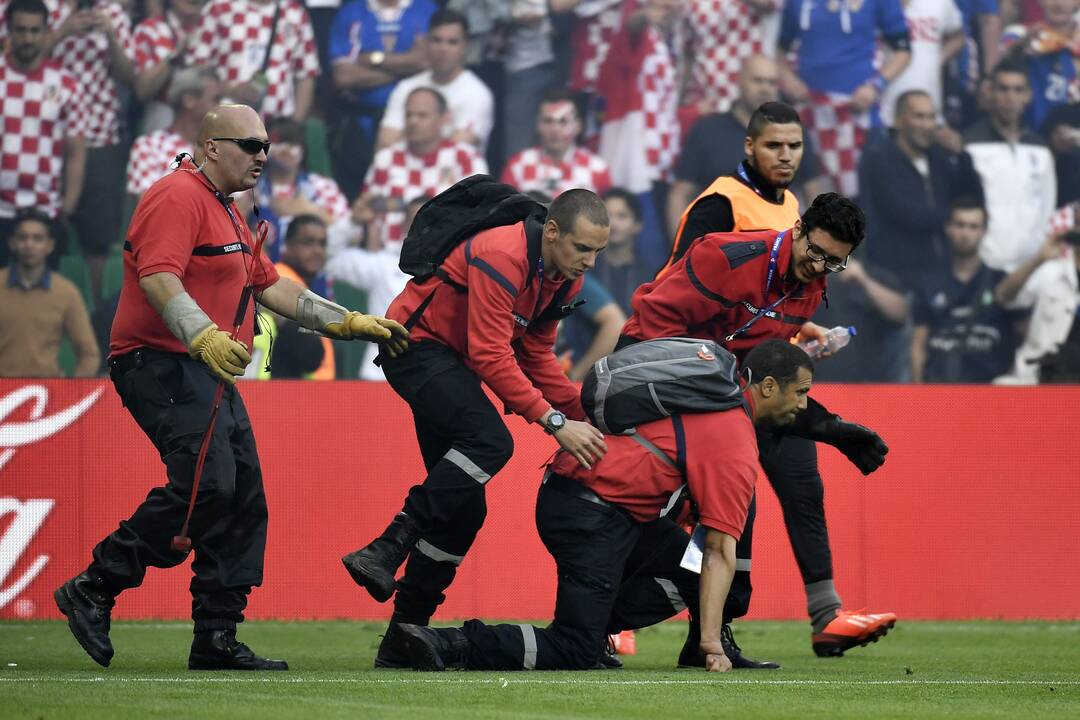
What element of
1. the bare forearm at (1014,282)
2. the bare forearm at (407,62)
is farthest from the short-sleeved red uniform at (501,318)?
the bare forearm at (1014,282)

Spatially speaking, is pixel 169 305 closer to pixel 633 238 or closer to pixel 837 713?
pixel 837 713

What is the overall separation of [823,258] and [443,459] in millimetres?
1580

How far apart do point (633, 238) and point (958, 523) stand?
335 cm

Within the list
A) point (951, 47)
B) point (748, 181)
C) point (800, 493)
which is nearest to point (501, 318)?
point (748, 181)

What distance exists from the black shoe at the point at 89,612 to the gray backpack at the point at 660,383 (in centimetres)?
187

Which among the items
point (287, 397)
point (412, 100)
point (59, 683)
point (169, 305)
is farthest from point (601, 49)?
point (59, 683)

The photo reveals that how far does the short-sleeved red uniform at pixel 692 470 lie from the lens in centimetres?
579

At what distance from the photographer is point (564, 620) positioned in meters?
6.02

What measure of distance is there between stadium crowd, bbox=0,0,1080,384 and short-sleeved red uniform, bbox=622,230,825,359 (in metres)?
4.92

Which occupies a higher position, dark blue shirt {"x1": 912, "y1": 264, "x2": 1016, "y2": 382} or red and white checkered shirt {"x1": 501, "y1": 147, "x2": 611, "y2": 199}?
red and white checkered shirt {"x1": 501, "y1": 147, "x2": 611, "y2": 199}

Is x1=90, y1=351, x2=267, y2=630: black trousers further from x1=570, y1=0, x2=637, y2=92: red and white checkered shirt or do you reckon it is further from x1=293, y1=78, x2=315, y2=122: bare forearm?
x1=570, y1=0, x2=637, y2=92: red and white checkered shirt

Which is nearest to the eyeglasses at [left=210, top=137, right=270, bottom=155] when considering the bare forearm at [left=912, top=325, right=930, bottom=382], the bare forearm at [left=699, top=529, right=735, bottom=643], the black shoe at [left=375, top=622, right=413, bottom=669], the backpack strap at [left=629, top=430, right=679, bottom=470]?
the backpack strap at [left=629, top=430, right=679, bottom=470]

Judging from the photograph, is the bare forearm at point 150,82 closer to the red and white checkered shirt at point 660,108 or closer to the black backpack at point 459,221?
the red and white checkered shirt at point 660,108

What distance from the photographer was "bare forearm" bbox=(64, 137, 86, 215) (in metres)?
11.3
